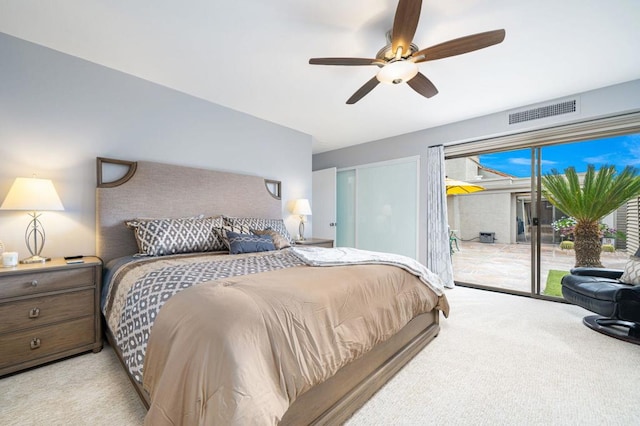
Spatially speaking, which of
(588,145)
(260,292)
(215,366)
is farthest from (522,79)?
(215,366)

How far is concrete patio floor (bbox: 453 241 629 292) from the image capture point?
11.5 feet

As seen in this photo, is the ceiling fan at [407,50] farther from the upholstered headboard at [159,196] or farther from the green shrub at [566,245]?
the green shrub at [566,245]

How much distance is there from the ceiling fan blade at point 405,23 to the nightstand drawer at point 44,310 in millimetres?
2965

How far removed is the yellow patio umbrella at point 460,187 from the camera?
465cm

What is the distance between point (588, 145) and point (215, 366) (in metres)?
4.58

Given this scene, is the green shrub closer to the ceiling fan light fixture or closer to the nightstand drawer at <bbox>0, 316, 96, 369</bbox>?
the ceiling fan light fixture

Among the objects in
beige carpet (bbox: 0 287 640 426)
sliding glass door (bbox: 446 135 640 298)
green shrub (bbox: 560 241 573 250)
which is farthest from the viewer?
green shrub (bbox: 560 241 573 250)

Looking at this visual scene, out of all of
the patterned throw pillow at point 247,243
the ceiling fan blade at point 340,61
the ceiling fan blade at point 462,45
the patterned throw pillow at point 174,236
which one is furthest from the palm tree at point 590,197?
the patterned throw pillow at point 174,236

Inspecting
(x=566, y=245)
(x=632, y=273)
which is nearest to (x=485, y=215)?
(x=566, y=245)

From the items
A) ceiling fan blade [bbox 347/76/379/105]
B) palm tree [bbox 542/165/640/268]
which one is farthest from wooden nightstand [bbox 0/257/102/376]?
palm tree [bbox 542/165/640/268]

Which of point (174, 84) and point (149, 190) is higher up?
point (174, 84)

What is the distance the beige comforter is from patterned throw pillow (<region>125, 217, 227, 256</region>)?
4.53 ft

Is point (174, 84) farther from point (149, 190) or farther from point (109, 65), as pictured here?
point (149, 190)

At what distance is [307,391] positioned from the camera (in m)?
1.23
